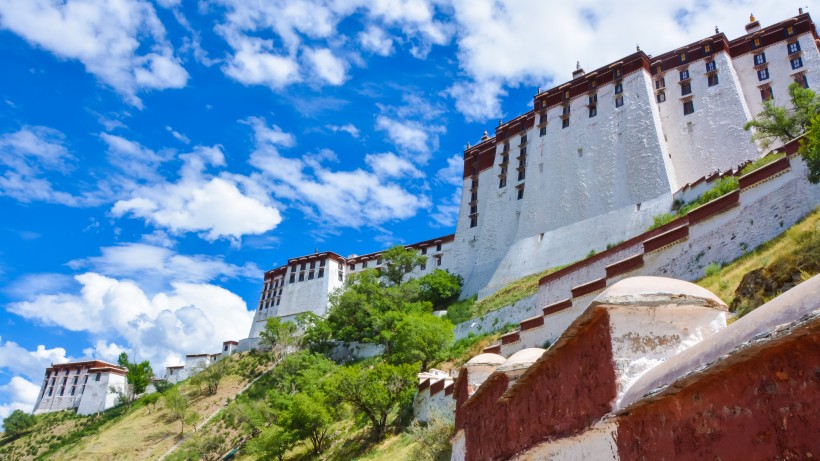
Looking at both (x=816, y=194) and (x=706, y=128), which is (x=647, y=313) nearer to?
(x=816, y=194)

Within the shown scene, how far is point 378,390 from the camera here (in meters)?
21.3

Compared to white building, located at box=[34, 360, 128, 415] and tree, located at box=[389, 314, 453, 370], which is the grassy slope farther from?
white building, located at box=[34, 360, 128, 415]

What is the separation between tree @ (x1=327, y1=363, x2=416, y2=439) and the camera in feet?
70.0

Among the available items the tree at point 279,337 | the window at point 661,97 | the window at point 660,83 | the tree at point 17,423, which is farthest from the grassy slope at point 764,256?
the tree at point 17,423

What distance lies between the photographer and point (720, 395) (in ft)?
12.3

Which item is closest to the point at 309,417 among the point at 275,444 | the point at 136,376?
the point at 275,444

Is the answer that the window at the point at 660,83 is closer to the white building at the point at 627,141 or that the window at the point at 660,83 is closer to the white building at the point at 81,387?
the white building at the point at 627,141

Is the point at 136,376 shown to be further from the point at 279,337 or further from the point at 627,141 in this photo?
the point at 627,141

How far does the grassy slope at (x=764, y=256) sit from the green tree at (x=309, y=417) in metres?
15.3

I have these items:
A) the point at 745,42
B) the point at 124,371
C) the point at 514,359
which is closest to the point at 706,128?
the point at 745,42

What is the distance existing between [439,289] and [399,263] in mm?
7048

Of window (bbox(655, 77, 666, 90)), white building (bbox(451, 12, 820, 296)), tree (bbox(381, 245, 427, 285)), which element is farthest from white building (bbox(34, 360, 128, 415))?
window (bbox(655, 77, 666, 90))

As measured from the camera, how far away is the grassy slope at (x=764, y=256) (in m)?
12.4

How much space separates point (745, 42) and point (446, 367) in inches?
1175
